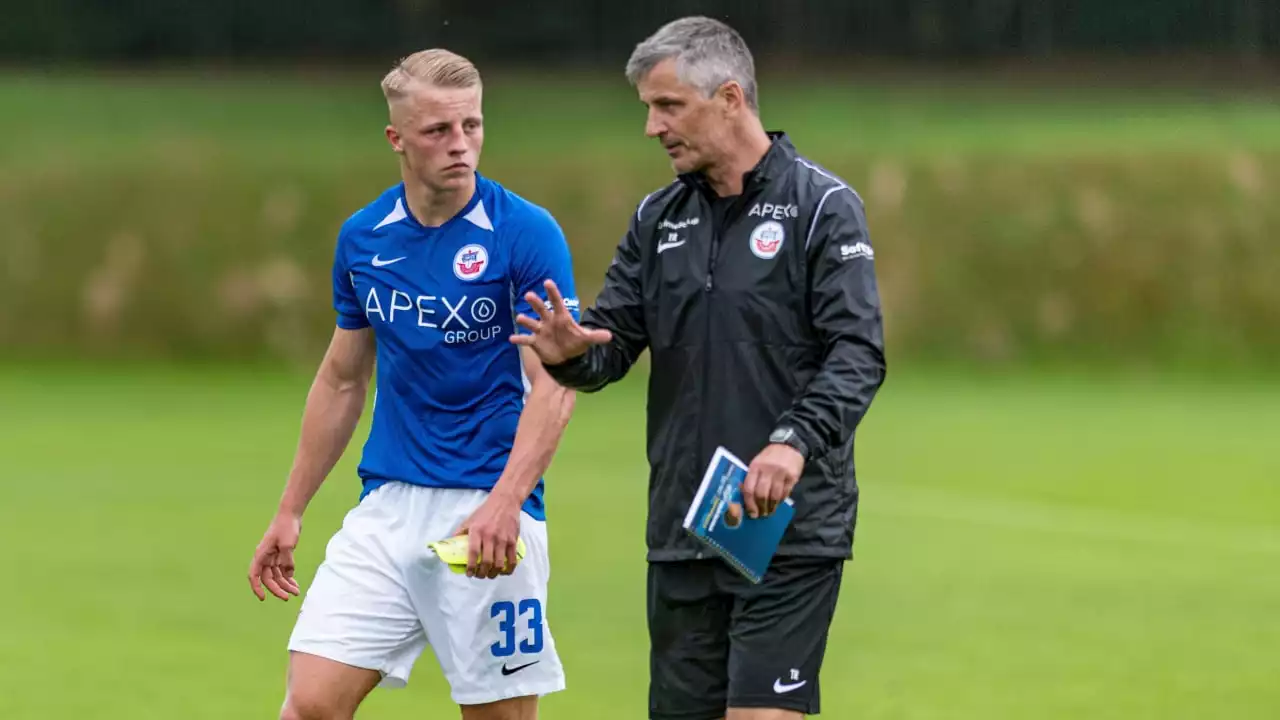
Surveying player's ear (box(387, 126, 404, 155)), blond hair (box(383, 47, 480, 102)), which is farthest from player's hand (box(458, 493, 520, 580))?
blond hair (box(383, 47, 480, 102))

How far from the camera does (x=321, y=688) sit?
5.89 metres

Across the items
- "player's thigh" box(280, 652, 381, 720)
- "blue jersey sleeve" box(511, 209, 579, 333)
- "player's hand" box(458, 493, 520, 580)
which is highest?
"blue jersey sleeve" box(511, 209, 579, 333)

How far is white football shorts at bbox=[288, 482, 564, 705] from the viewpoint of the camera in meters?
6.04

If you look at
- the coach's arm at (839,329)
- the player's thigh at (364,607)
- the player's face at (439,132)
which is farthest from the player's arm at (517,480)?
the coach's arm at (839,329)

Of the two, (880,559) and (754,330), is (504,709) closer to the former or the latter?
(754,330)

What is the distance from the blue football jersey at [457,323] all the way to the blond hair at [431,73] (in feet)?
1.15

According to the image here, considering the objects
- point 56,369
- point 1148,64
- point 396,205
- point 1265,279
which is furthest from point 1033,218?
point 396,205

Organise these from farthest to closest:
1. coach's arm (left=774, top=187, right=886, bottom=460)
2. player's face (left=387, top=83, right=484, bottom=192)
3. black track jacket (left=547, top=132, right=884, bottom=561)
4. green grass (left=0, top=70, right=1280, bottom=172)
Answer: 1. green grass (left=0, top=70, right=1280, bottom=172)
2. player's face (left=387, top=83, right=484, bottom=192)
3. black track jacket (left=547, top=132, right=884, bottom=561)
4. coach's arm (left=774, top=187, right=886, bottom=460)

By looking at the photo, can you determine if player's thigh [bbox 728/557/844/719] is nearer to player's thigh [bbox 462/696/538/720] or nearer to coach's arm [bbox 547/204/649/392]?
coach's arm [bbox 547/204/649/392]

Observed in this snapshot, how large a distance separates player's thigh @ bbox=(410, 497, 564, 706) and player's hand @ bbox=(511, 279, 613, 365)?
73cm

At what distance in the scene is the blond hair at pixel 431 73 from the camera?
236 inches

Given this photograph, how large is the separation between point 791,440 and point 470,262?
53.8 inches

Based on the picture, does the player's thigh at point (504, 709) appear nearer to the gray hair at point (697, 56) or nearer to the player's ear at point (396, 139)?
the player's ear at point (396, 139)

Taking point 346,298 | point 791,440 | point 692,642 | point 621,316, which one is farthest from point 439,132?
point 692,642
